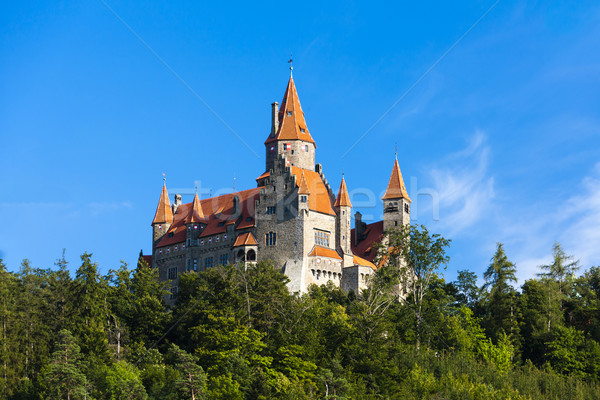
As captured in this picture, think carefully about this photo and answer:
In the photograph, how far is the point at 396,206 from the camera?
103875 mm

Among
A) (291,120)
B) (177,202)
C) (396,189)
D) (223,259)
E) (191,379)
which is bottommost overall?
(191,379)

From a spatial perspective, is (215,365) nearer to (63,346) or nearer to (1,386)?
(63,346)

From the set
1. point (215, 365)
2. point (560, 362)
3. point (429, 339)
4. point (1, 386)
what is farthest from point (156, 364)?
point (560, 362)

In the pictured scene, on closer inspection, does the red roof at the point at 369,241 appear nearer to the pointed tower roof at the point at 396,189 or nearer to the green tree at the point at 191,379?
the pointed tower roof at the point at 396,189

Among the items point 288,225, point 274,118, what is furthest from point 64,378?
point 274,118

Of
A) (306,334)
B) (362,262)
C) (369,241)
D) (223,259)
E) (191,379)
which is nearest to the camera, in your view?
(191,379)

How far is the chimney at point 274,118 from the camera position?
107188 mm

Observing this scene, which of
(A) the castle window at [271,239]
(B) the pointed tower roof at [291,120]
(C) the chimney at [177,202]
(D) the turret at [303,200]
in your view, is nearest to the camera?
(D) the turret at [303,200]

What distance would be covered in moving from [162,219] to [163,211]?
1.42m

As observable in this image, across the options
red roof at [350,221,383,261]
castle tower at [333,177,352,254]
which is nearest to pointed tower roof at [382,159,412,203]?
red roof at [350,221,383,261]

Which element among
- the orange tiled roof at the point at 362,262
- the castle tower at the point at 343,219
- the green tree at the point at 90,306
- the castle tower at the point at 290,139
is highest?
the castle tower at the point at 290,139

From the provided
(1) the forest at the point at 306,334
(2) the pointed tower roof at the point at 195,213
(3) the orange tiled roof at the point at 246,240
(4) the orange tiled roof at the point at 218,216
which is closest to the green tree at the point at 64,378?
(1) the forest at the point at 306,334

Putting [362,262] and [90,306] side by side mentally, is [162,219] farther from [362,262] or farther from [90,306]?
[90,306]

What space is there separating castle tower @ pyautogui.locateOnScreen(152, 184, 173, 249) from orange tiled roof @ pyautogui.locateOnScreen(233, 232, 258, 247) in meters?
15.8
